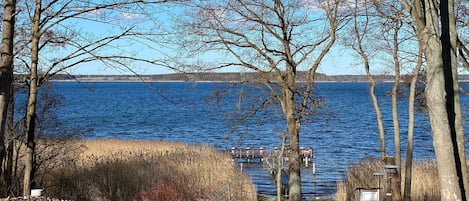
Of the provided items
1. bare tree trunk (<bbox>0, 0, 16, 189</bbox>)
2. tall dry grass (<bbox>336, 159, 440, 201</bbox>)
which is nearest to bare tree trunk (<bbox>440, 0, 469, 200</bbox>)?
tall dry grass (<bbox>336, 159, 440, 201</bbox>)

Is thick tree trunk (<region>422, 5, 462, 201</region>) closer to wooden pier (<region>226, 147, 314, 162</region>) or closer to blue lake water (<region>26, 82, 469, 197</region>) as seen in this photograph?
blue lake water (<region>26, 82, 469, 197</region>)

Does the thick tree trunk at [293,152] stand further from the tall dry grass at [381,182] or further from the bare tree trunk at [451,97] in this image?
the bare tree trunk at [451,97]

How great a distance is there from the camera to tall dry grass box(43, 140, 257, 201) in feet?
46.0

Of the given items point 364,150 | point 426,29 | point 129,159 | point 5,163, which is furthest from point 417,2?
point 364,150

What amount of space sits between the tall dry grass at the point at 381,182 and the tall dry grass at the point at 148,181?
2.68 metres

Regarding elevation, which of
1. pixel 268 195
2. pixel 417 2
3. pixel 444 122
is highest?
pixel 417 2

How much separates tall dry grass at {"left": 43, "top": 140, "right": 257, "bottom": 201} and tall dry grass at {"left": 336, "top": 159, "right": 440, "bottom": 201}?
2.68 m

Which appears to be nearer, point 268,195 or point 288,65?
point 288,65

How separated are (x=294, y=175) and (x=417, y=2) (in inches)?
286

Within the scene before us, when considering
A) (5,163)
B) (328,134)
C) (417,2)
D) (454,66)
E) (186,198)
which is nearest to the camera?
(417,2)

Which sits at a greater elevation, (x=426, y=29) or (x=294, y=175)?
(x=426, y=29)

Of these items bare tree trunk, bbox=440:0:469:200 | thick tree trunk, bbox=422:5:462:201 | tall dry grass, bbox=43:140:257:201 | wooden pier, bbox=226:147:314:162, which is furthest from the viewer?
wooden pier, bbox=226:147:314:162

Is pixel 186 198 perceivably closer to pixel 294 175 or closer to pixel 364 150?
pixel 294 175

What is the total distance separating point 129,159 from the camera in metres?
19.0
